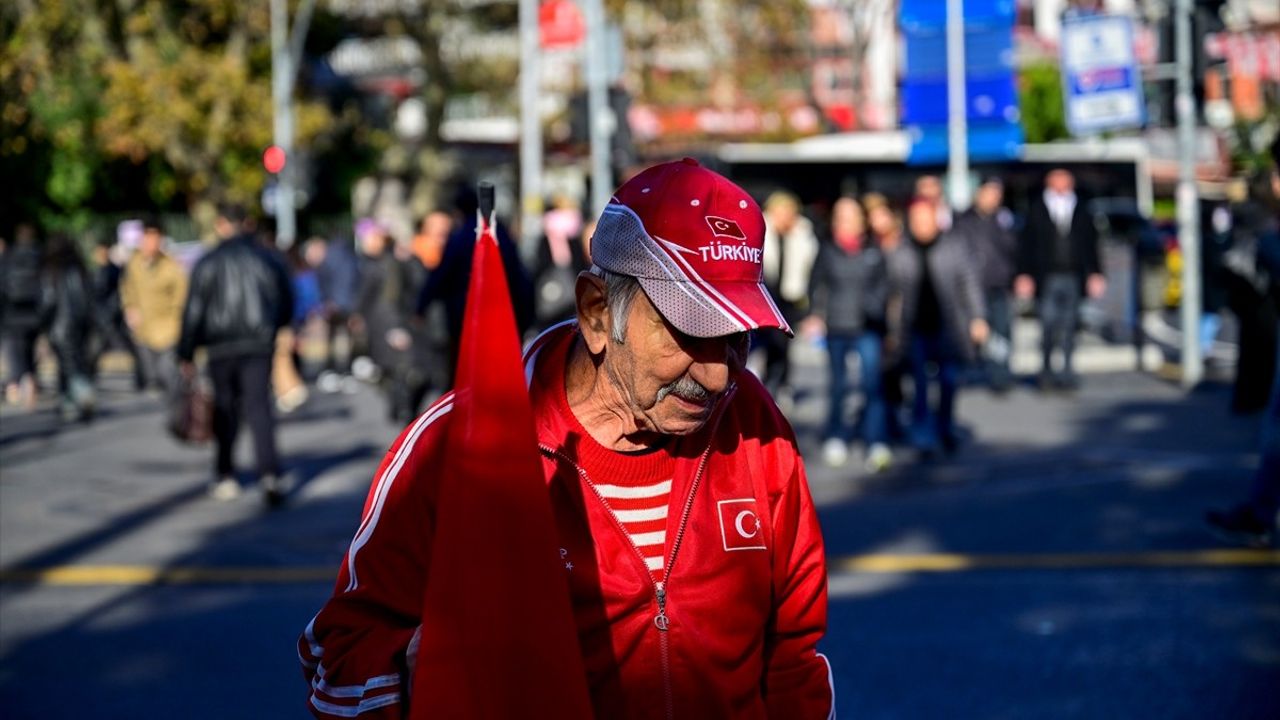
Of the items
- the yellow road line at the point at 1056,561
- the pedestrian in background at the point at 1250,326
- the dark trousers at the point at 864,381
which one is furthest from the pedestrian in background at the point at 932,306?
the yellow road line at the point at 1056,561

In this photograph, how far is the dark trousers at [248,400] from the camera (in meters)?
10.7

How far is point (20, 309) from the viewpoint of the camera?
55.7ft

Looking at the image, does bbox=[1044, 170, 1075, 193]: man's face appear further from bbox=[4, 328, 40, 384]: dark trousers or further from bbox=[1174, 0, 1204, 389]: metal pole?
bbox=[4, 328, 40, 384]: dark trousers

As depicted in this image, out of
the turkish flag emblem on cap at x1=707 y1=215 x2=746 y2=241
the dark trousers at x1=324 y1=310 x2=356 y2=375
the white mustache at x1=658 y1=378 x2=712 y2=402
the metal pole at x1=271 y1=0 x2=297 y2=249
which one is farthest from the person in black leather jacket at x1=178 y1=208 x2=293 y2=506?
the metal pole at x1=271 y1=0 x2=297 y2=249

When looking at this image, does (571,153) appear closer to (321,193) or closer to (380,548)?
(321,193)

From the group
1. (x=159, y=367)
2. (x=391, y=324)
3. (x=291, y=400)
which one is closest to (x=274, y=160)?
(x=291, y=400)

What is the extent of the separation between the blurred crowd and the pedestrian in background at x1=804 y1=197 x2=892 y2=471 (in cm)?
1

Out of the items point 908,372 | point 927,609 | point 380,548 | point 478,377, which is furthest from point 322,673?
point 908,372

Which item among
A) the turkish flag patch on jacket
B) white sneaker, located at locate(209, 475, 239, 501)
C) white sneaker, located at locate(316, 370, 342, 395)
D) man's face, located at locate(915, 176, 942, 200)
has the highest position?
man's face, located at locate(915, 176, 942, 200)

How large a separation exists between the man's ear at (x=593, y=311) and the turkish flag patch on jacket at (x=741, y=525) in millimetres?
306

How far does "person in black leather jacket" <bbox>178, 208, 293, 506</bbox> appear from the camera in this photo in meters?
10.7

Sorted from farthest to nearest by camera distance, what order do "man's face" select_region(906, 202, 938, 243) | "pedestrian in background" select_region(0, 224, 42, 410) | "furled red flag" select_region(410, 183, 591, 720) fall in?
"pedestrian in background" select_region(0, 224, 42, 410) → "man's face" select_region(906, 202, 938, 243) → "furled red flag" select_region(410, 183, 591, 720)

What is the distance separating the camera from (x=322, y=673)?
7.86ft

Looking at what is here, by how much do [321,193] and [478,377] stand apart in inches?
1848
